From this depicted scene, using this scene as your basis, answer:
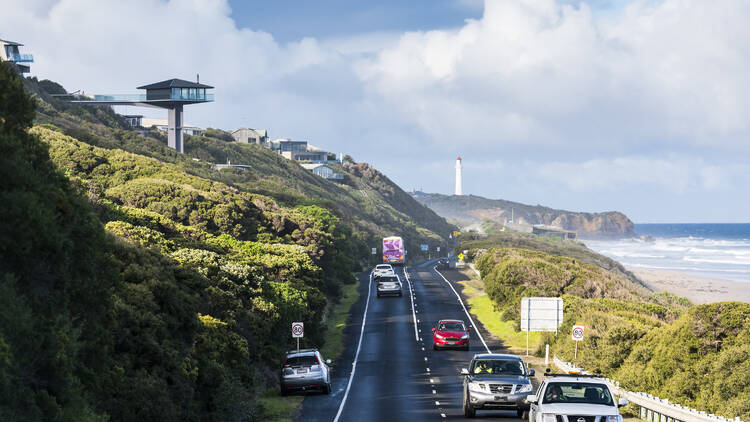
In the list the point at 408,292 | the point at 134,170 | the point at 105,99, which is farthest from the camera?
the point at 105,99

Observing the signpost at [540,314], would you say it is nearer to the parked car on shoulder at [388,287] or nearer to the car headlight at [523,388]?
the car headlight at [523,388]

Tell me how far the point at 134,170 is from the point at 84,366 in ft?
186

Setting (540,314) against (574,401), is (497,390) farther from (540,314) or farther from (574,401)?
(540,314)

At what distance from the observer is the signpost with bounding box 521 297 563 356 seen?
4453 centimetres

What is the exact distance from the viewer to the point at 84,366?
55.6 feet

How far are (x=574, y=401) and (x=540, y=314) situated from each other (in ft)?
83.2

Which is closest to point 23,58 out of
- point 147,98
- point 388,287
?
point 147,98

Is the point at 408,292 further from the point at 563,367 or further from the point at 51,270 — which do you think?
the point at 51,270

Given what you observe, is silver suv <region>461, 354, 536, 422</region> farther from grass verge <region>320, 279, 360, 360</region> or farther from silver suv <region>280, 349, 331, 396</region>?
grass verge <region>320, 279, 360, 360</region>

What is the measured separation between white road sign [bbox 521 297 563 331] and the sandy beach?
55064mm

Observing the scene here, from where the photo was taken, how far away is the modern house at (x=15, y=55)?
430 ft

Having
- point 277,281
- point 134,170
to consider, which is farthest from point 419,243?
point 277,281

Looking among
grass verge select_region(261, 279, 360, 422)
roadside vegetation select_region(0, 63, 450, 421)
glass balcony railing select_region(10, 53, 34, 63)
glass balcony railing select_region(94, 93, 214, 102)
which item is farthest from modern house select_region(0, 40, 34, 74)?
A: roadside vegetation select_region(0, 63, 450, 421)

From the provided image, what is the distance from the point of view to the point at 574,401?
19609mm
